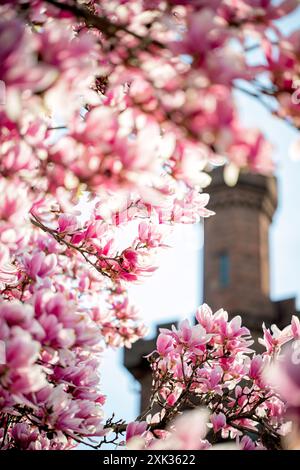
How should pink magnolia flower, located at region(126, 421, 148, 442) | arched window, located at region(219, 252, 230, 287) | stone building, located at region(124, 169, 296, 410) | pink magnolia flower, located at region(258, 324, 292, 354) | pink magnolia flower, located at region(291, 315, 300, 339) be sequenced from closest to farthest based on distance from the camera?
pink magnolia flower, located at region(126, 421, 148, 442) < pink magnolia flower, located at region(291, 315, 300, 339) < pink magnolia flower, located at region(258, 324, 292, 354) < stone building, located at region(124, 169, 296, 410) < arched window, located at region(219, 252, 230, 287)

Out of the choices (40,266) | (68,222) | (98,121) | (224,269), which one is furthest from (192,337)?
(224,269)

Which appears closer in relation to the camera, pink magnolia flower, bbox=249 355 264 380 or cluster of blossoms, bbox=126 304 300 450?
cluster of blossoms, bbox=126 304 300 450

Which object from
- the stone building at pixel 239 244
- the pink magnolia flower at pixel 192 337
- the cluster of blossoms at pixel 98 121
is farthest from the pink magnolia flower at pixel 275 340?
the stone building at pixel 239 244

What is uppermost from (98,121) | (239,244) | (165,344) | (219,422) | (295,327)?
(98,121)

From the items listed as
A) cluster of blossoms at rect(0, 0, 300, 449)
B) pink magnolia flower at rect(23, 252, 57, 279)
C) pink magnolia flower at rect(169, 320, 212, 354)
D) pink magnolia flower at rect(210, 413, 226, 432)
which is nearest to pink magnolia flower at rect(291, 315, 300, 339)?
pink magnolia flower at rect(169, 320, 212, 354)

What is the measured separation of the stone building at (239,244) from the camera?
2244cm

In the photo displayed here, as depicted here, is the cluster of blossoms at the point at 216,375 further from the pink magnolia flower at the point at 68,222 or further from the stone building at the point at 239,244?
the stone building at the point at 239,244

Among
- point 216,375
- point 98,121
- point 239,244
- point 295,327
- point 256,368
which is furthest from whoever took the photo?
point 239,244

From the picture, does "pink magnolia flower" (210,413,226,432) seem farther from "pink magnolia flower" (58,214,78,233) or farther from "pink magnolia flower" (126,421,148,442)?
"pink magnolia flower" (58,214,78,233)

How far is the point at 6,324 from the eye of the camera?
1975mm

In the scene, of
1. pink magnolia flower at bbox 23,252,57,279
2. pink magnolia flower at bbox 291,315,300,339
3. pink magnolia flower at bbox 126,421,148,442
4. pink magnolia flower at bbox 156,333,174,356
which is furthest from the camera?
pink magnolia flower at bbox 156,333,174,356

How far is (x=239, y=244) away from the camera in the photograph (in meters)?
23.5

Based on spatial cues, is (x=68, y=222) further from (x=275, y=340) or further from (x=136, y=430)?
(x=275, y=340)

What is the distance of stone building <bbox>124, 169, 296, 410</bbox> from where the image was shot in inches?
883
